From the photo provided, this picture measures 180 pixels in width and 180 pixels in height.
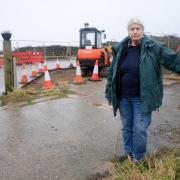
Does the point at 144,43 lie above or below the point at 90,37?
below

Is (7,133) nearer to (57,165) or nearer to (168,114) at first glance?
(57,165)

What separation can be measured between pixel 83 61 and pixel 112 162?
13279 mm

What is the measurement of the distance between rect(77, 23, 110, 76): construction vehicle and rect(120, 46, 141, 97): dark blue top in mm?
13257

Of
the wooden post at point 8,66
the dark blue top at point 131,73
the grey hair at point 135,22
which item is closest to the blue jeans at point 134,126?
the dark blue top at point 131,73

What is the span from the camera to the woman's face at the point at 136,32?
4.57 metres

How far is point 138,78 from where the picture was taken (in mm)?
4629

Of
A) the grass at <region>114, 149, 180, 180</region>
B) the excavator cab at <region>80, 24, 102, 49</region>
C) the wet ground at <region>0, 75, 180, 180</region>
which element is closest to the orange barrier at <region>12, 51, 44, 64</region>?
the excavator cab at <region>80, 24, 102, 49</region>

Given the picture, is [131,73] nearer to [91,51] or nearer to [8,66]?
[8,66]

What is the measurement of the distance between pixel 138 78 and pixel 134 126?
0.60 meters

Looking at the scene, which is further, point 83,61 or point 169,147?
point 83,61

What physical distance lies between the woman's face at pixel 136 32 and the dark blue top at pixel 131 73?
12 cm

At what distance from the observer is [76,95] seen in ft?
36.9

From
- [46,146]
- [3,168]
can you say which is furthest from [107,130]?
[3,168]

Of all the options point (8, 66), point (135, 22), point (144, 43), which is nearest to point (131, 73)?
point (144, 43)
